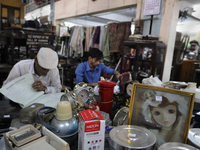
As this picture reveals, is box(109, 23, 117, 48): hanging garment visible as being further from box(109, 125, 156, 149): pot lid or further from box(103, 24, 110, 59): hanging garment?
box(109, 125, 156, 149): pot lid

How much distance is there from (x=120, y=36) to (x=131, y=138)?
13.1 ft

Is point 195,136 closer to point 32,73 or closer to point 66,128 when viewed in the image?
point 66,128

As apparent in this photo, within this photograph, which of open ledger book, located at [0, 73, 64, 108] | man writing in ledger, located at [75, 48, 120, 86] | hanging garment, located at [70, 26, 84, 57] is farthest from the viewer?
hanging garment, located at [70, 26, 84, 57]

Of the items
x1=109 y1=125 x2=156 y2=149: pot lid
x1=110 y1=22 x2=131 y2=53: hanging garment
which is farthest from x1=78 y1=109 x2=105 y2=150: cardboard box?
x1=110 y1=22 x2=131 y2=53: hanging garment

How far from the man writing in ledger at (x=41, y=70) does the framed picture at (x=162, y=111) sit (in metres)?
1.12

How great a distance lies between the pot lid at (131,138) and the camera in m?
0.66

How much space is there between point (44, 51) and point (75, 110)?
97 cm

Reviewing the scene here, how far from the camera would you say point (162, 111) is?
0.87 m

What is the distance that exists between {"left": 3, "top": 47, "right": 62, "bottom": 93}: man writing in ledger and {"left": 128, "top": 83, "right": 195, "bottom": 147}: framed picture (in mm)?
1120

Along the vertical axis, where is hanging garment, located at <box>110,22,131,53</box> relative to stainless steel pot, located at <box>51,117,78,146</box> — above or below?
above

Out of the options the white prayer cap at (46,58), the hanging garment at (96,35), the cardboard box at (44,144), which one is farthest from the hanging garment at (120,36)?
the cardboard box at (44,144)

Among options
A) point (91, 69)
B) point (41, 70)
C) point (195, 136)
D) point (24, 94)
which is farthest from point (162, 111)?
point (91, 69)

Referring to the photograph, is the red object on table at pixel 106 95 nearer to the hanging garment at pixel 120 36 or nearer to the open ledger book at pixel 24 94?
the open ledger book at pixel 24 94

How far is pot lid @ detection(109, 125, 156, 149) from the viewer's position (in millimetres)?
657
